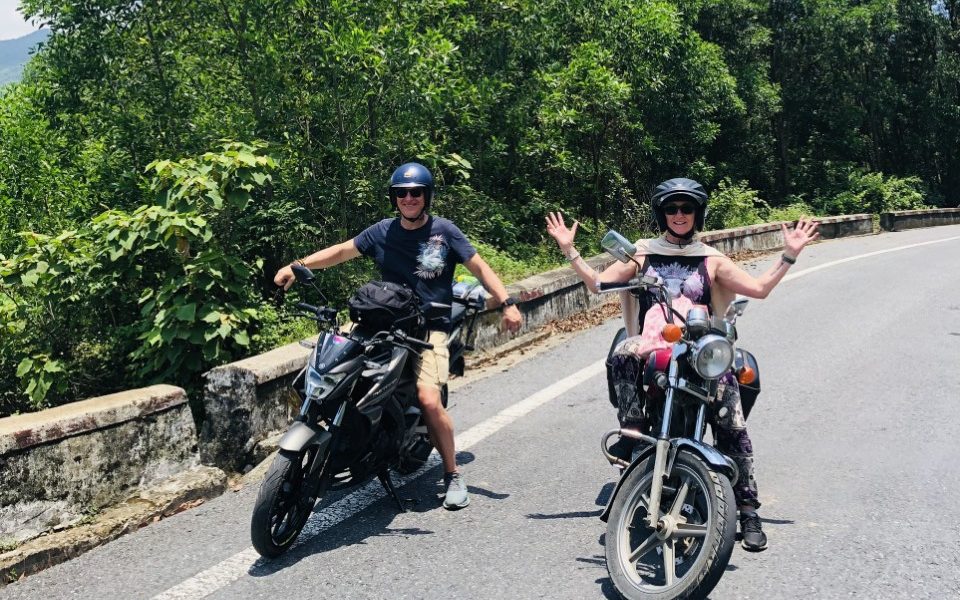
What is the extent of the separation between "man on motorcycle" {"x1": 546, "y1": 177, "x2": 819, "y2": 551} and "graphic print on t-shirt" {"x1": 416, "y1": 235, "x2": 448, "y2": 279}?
89 centimetres

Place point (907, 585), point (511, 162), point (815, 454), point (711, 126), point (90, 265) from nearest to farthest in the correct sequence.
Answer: point (907, 585)
point (815, 454)
point (90, 265)
point (511, 162)
point (711, 126)

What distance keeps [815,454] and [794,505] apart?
972mm

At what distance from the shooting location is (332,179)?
11273mm

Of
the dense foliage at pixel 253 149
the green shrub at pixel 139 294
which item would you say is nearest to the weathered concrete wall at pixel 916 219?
the dense foliage at pixel 253 149

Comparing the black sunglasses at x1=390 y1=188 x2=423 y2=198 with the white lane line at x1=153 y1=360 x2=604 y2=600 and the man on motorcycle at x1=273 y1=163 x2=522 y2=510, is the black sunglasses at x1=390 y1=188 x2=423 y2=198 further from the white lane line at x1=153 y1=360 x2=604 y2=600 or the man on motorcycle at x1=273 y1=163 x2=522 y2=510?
the white lane line at x1=153 y1=360 x2=604 y2=600

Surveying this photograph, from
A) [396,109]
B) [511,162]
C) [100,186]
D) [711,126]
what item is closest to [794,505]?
[396,109]

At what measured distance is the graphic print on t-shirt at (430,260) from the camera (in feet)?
16.9

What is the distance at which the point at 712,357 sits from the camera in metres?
3.70

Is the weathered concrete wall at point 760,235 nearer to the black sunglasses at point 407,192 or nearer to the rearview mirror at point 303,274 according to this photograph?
the black sunglasses at point 407,192

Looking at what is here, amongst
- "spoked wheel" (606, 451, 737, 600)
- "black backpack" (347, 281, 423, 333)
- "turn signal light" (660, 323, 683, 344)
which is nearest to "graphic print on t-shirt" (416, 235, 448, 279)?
"black backpack" (347, 281, 423, 333)

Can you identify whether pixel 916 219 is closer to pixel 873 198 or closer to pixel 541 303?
pixel 873 198

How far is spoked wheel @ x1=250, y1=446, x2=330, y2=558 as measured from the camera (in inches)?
160

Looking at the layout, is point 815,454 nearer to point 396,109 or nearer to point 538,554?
point 538,554

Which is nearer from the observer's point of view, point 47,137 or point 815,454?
point 815,454
